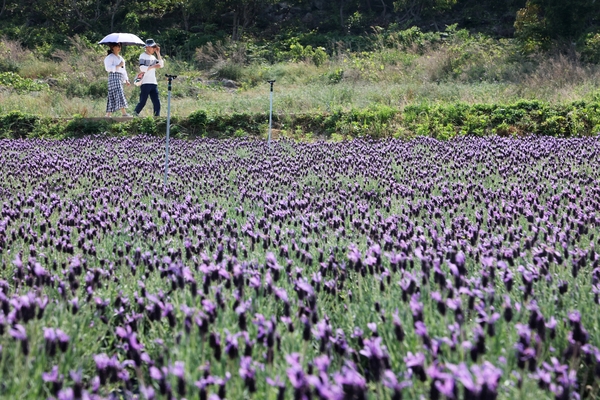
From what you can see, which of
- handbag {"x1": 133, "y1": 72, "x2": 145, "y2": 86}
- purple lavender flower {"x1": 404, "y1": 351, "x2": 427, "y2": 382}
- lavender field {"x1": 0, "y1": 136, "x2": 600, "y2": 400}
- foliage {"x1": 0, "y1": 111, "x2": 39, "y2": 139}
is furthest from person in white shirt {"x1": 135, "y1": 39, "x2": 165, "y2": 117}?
purple lavender flower {"x1": 404, "y1": 351, "x2": 427, "y2": 382}

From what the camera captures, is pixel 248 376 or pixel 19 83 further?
pixel 19 83

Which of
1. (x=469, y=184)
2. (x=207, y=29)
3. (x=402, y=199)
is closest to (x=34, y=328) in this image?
(x=402, y=199)

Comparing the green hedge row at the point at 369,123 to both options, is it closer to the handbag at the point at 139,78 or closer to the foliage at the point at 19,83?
the handbag at the point at 139,78

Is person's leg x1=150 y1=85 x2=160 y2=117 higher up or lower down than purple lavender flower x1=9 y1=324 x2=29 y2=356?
higher up

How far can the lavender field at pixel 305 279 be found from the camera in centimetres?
220

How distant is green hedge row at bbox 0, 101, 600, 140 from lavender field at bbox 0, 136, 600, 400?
10.4 feet

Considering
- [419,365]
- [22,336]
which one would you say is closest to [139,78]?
[22,336]

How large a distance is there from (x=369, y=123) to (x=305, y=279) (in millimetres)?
9191

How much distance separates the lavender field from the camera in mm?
2203

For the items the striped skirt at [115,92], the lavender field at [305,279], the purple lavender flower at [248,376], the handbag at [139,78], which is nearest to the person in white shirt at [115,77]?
the striped skirt at [115,92]

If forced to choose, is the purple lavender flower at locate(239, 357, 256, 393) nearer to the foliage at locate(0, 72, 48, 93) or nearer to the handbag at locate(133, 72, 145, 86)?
the handbag at locate(133, 72, 145, 86)

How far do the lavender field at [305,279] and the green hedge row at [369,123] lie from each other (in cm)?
318

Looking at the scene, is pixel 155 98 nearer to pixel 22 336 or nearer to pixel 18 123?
pixel 18 123

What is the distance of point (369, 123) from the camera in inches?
475
